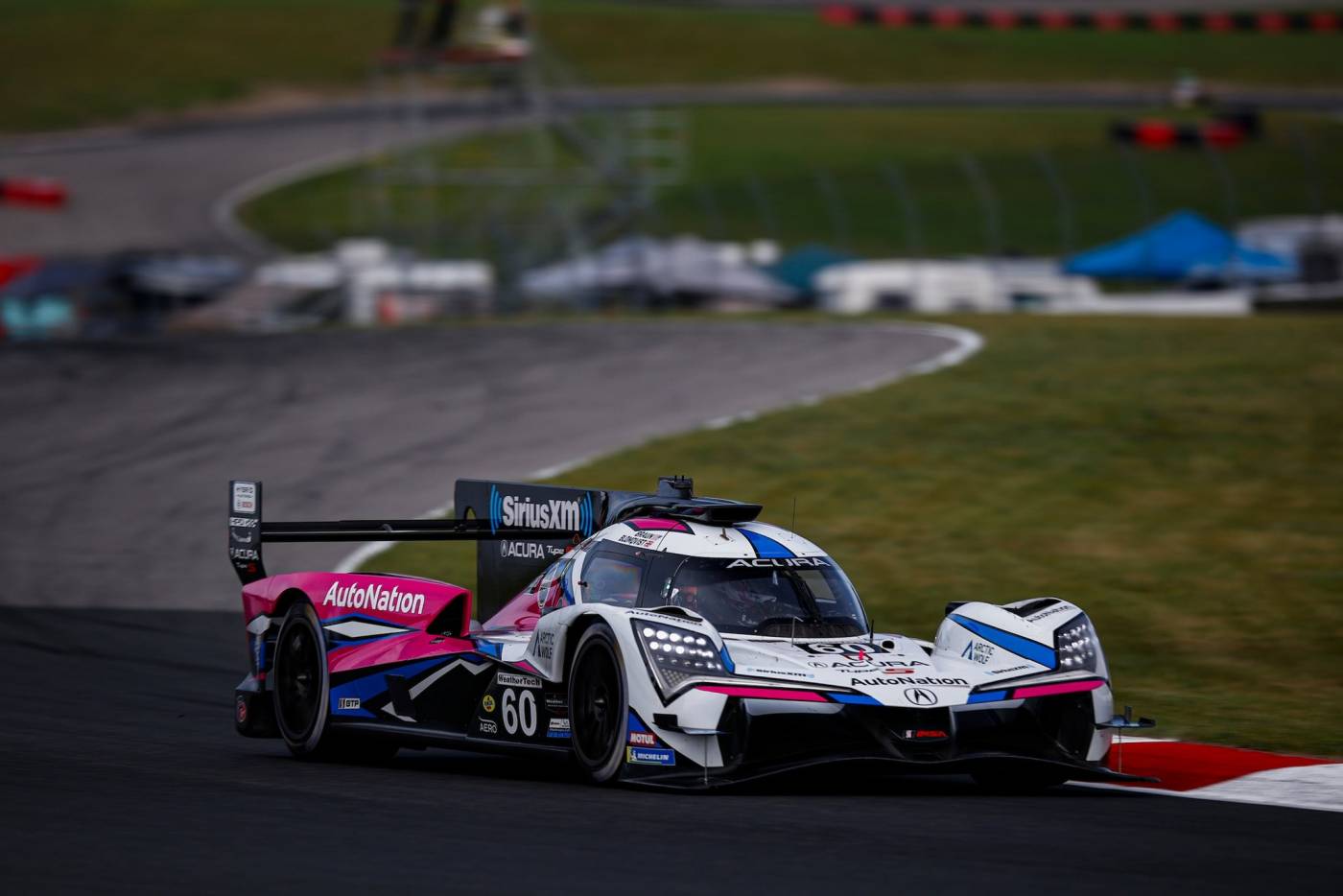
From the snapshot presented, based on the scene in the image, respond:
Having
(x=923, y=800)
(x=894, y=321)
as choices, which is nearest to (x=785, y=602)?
(x=923, y=800)

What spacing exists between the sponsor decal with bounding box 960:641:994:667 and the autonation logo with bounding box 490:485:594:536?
2150 millimetres

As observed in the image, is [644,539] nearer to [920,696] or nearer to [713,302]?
[920,696]

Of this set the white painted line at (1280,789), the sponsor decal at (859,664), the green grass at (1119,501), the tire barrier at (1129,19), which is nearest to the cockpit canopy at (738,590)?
the sponsor decal at (859,664)

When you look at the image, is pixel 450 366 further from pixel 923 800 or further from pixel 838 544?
pixel 923 800

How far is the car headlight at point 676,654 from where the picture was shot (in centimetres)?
873

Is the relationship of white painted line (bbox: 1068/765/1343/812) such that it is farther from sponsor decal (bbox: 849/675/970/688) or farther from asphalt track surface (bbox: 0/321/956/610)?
asphalt track surface (bbox: 0/321/956/610)

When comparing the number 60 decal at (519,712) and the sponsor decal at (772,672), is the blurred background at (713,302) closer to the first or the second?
the number 60 decal at (519,712)

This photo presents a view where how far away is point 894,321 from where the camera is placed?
93.8ft

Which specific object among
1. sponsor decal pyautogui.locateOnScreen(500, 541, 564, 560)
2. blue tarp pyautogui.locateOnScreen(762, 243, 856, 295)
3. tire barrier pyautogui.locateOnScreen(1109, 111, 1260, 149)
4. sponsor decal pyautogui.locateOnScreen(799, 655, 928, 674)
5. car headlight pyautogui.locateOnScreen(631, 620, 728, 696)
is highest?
tire barrier pyautogui.locateOnScreen(1109, 111, 1260, 149)

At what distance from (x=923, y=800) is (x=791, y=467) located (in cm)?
965

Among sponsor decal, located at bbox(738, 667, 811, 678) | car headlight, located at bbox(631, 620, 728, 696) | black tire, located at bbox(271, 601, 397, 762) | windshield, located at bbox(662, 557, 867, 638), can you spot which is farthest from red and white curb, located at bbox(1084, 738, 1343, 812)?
black tire, located at bbox(271, 601, 397, 762)

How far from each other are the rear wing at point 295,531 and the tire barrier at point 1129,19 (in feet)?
176

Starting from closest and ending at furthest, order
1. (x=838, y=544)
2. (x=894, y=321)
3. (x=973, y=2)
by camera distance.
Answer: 1. (x=838, y=544)
2. (x=894, y=321)
3. (x=973, y=2)

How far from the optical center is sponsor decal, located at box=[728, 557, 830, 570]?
9602mm
